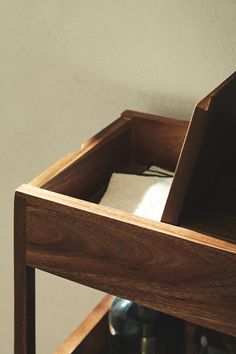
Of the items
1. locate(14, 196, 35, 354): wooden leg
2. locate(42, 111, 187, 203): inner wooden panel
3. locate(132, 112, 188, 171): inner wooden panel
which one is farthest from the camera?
locate(132, 112, 188, 171): inner wooden panel

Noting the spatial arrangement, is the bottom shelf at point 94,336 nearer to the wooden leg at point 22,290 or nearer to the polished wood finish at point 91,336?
the polished wood finish at point 91,336

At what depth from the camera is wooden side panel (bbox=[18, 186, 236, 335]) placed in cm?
73

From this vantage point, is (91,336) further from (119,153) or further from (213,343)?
(119,153)

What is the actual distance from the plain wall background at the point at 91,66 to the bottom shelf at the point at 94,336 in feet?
0.79

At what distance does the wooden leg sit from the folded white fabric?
0.49ft

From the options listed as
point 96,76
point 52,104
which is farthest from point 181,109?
point 52,104

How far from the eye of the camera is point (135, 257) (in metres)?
0.77

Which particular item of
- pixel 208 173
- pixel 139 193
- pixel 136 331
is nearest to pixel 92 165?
pixel 139 193

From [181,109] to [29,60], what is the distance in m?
0.35

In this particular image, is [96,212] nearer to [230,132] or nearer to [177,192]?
[177,192]

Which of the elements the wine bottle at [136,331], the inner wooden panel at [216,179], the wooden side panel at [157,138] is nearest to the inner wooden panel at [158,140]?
the wooden side panel at [157,138]

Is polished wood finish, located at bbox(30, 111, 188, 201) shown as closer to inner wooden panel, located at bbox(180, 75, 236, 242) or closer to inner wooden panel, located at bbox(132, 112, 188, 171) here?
inner wooden panel, located at bbox(132, 112, 188, 171)

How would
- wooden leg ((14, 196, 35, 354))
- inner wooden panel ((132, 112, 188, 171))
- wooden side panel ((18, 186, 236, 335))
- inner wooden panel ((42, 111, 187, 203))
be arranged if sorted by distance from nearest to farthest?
wooden side panel ((18, 186, 236, 335)) → wooden leg ((14, 196, 35, 354)) → inner wooden panel ((42, 111, 187, 203)) → inner wooden panel ((132, 112, 188, 171))

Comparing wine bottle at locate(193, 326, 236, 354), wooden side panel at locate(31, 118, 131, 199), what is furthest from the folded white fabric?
wine bottle at locate(193, 326, 236, 354)
